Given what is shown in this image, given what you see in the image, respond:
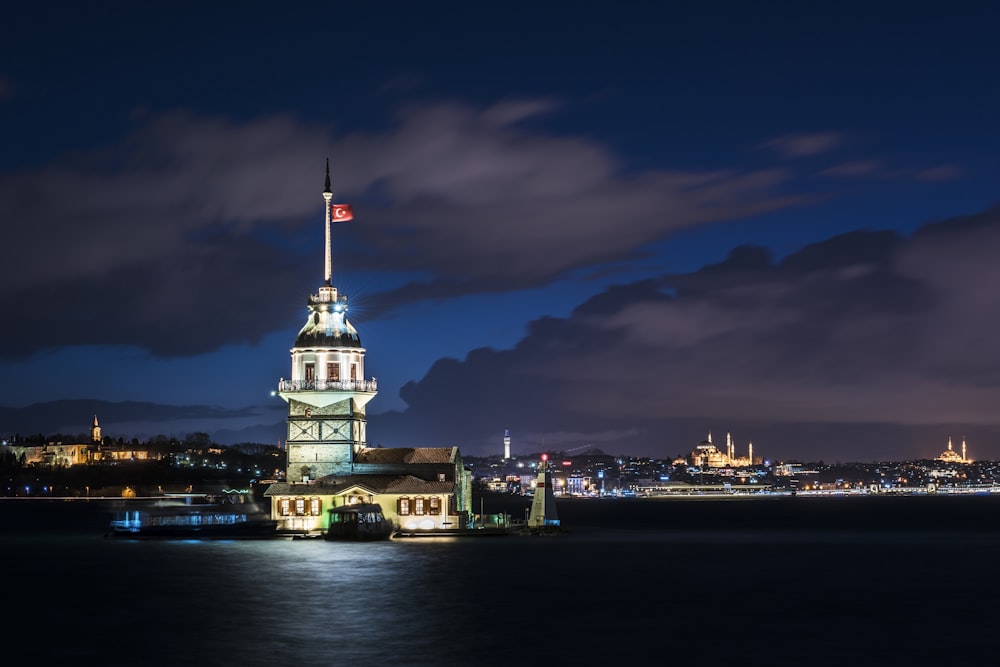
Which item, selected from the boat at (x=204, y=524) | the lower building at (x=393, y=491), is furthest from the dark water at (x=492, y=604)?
the boat at (x=204, y=524)

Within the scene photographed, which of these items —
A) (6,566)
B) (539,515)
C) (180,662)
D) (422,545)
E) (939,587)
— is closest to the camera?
(180,662)

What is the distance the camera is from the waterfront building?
98000 mm

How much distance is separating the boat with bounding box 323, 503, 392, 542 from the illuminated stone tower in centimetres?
521

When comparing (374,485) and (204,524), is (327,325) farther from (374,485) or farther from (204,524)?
(204,524)

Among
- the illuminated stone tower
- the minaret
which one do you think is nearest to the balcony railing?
the illuminated stone tower

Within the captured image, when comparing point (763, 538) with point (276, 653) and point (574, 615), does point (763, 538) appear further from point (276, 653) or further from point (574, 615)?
point (276, 653)

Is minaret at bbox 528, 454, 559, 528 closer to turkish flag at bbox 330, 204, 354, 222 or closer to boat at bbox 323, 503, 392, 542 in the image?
boat at bbox 323, 503, 392, 542

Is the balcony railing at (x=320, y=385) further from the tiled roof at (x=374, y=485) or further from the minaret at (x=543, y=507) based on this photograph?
the minaret at (x=543, y=507)

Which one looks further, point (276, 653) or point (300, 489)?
point (300, 489)

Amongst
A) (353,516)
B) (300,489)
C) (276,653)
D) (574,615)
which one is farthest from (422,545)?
(276,653)

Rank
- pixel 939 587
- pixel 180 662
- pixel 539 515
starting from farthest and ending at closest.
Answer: pixel 539 515 < pixel 939 587 < pixel 180 662

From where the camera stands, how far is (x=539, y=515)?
349ft

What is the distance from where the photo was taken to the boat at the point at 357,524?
9325 cm

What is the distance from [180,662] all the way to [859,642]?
25.7 metres
